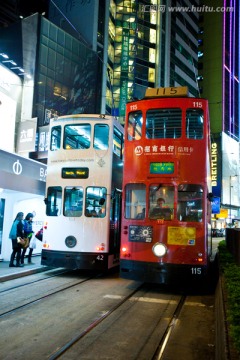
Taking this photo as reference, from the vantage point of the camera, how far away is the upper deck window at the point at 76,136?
1184 centimetres

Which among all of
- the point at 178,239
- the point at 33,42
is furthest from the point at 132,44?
the point at 178,239

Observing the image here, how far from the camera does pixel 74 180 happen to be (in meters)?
11.6

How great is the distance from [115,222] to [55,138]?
337cm

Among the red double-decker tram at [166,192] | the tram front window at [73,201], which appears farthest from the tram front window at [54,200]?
the red double-decker tram at [166,192]

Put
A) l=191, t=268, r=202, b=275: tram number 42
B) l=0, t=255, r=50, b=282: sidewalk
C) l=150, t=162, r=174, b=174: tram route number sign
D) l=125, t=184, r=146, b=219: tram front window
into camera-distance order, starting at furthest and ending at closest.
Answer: l=0, t=255, r=50, b=282: sidewalk, l=125, t=184, r=146, b=219: tram front window, l=150, t=162, r=174, b=174: tram route number sign, l=191, t=268, r=202, b=275: tram number 42

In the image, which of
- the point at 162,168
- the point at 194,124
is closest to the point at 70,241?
the point at 162,168

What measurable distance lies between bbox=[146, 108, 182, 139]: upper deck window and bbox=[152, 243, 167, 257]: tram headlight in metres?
2.78

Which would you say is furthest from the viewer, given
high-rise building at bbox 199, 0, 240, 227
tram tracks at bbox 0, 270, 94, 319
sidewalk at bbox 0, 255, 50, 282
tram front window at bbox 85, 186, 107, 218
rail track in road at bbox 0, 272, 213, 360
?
high-rise building at bbox 199, 0, 240, 227

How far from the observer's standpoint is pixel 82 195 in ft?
38.0

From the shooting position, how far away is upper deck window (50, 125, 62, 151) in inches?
475

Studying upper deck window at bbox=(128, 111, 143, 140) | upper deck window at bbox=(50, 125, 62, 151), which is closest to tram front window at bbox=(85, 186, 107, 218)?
upper deck window at bbox=(50, 125, 62, 151)

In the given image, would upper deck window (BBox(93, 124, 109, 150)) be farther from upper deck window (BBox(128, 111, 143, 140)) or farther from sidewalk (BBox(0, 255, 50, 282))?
sidewalk (BBox(0, 255, 50, 282))

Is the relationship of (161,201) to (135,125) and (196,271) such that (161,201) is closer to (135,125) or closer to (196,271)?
(196,271)

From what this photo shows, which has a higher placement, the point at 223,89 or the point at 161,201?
the point at 223,89
